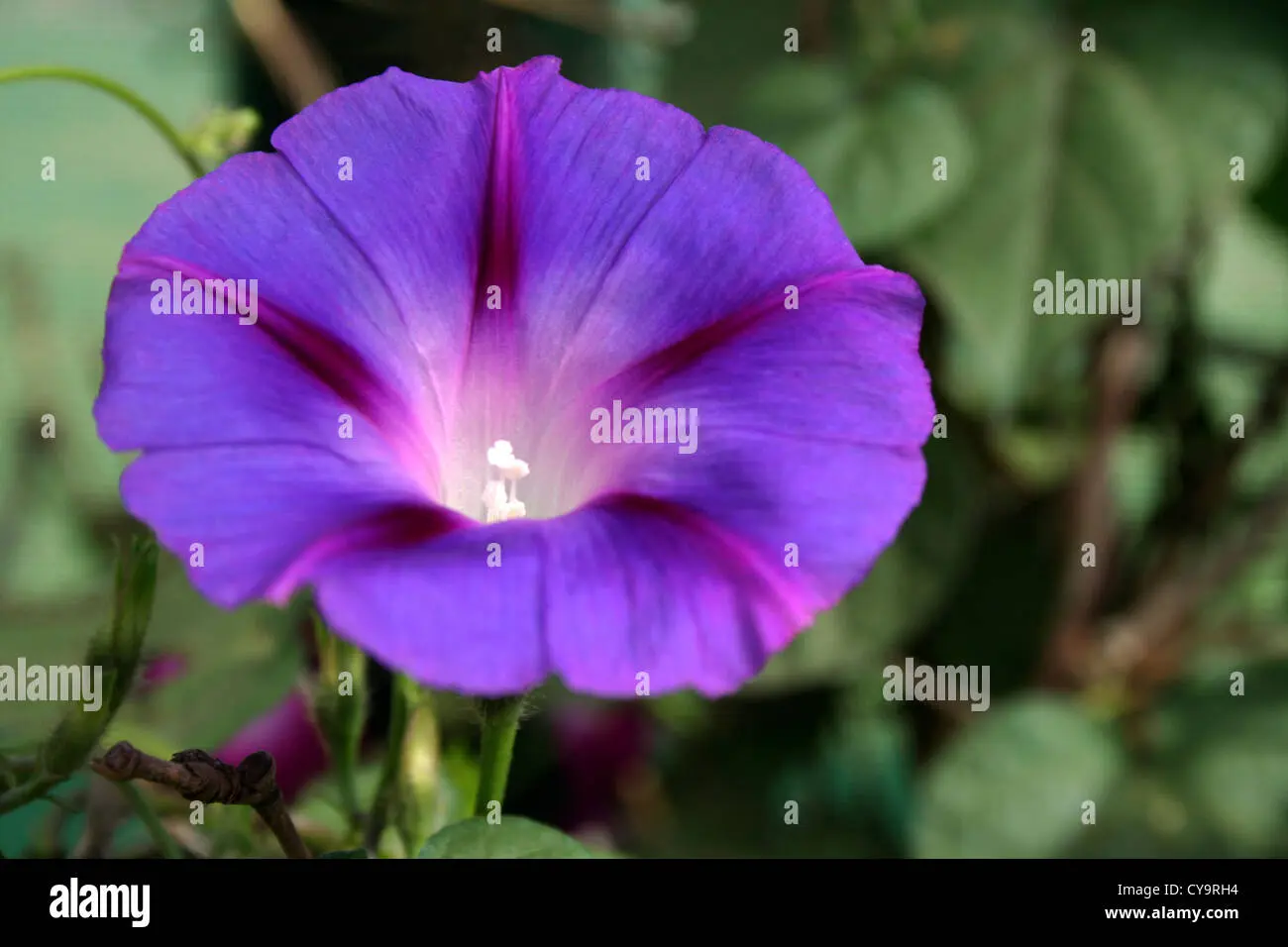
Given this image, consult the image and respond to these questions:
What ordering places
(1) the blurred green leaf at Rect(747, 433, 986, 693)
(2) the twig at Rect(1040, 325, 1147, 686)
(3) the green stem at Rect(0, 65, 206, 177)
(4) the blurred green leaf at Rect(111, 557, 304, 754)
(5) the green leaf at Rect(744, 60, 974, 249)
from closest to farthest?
(3) the green stem at Rect(0, 65, 206, 177), (4) the blurred green leaf at Rect(111, 557, 304, 754), (5) the green leaf at Rect(744, 60, 974, 249), (1) the blurred green leaf at Rect(747, 433, 986, 693), (2) the twig at Rect(1040, 325, 1147, 686)

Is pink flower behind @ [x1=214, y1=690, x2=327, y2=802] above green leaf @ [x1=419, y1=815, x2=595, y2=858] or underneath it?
underneath

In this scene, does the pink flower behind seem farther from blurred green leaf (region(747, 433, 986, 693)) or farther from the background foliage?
blurred green leaf (region(747, 433, 986, 693))

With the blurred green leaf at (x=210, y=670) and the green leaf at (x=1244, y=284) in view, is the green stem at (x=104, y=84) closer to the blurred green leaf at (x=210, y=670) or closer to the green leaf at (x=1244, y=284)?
the blurred green leaf at (x=210, y=670)

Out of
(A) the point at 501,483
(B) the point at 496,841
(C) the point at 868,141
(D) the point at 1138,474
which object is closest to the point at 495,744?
(B) the point at 496,841

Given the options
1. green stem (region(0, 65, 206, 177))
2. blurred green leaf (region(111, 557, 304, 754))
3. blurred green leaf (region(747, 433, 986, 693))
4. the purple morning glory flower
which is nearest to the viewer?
the purple morning glory flower

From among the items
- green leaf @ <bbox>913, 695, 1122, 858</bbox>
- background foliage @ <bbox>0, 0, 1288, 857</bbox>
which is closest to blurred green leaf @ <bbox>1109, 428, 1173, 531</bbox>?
background foliage @ <bbox>0, 0, 1288, 857</bbox>
